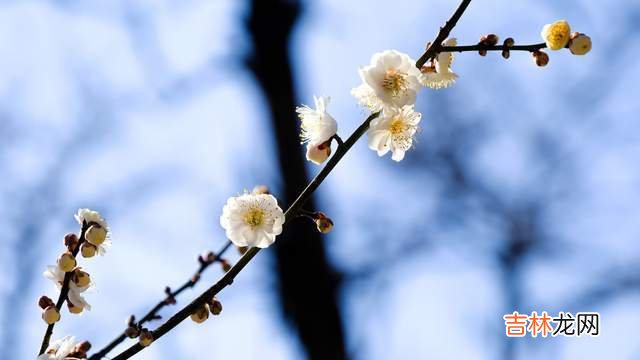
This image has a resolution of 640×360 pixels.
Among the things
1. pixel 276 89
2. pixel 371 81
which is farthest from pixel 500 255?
pixel 371 81

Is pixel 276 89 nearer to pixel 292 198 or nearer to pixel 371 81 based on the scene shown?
pixel 292 198

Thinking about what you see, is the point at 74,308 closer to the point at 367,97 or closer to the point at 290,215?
the point at 290,215

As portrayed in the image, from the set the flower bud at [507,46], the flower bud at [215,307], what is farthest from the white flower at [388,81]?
the flower bud at [215,307]

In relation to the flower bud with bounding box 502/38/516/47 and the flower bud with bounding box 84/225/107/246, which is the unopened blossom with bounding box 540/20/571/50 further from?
the flower bud with bounding box 84/225/107/246

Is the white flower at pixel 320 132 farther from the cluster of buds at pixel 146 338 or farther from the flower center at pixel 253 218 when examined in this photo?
the cluster of buds at pixel 146 338

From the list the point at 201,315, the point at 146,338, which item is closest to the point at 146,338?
the point at 146,338

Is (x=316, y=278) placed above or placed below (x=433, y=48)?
above

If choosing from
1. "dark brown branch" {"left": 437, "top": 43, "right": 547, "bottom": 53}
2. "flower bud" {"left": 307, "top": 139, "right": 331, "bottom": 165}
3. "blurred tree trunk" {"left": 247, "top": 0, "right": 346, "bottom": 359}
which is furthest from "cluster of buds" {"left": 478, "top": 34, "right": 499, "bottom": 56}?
"blurred tree trunk" {"left": 247, "top": 0, "right": 346, "bottom": 359}
